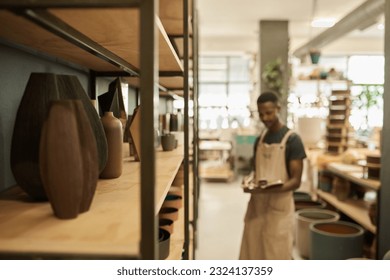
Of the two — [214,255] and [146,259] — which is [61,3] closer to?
[146,259]

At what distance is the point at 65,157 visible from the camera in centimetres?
77

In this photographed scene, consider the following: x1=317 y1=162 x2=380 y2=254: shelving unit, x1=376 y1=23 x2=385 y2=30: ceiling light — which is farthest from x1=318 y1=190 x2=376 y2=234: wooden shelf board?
x1=376 y1=23 x2=385 y2=30: ceiling light

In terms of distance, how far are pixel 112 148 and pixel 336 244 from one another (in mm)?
2338

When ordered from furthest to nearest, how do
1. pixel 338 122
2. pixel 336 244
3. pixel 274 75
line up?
pixel 274 75
pixel 338 122
pixel 336 244

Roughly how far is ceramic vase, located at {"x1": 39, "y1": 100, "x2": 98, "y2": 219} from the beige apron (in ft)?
6.75

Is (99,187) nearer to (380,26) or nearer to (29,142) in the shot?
(29,142)

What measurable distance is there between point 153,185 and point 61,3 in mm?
378

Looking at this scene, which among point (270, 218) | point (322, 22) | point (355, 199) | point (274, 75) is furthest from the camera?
point (322, 22)

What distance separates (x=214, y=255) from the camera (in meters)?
3.65

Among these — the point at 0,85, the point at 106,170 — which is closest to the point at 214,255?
the point at 106,170

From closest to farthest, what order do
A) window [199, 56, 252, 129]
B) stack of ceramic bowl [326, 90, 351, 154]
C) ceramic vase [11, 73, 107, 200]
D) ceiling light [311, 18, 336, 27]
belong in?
ceramic vase [11, 73, 107, 200], stack of ceramic bowl [326, 90, 351, 154], ceiling light [311, 18, 336, 27], window [199, 56, 252, 129]

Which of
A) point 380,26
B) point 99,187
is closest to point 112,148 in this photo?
point 99,187

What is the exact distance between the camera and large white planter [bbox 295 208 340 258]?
351cm

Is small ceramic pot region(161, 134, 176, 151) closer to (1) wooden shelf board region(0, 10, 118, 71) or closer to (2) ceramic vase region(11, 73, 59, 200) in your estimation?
(1) wooden shelf board region(0, 10, 118, 71)
